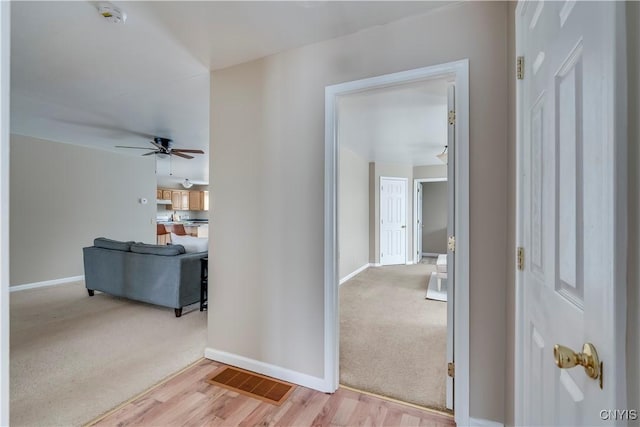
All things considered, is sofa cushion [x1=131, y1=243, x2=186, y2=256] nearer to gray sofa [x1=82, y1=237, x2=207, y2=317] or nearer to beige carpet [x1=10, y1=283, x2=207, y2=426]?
gray sofa [x1=82, y1=237, x2=207, y2=317]

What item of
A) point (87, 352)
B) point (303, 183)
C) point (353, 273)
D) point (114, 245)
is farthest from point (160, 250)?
point (353, 273)

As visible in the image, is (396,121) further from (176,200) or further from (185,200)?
(185,200)

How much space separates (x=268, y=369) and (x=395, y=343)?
4.03ft

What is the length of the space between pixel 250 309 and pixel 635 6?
2376 millimetres

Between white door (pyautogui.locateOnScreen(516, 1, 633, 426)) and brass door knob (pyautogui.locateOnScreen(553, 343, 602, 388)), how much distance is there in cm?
1

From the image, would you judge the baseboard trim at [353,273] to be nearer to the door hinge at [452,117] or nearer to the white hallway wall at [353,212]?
the white hallway wall at [353,212]

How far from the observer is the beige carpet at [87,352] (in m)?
1.90

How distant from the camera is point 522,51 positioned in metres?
1.22

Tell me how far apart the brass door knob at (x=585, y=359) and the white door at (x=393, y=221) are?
6.07m

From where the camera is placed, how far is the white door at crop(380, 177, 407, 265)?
6738 millimetres

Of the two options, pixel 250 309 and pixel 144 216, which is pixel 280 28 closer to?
pixel 250 309

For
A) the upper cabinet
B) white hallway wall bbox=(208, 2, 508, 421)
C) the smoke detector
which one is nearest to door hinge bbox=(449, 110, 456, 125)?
white hallway wall bbox=(208, 2, 508, 421)

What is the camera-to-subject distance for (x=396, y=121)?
3852 mm

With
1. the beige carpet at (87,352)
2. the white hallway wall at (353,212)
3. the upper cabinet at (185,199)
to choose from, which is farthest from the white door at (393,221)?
the upper cabinet at (185,199)
